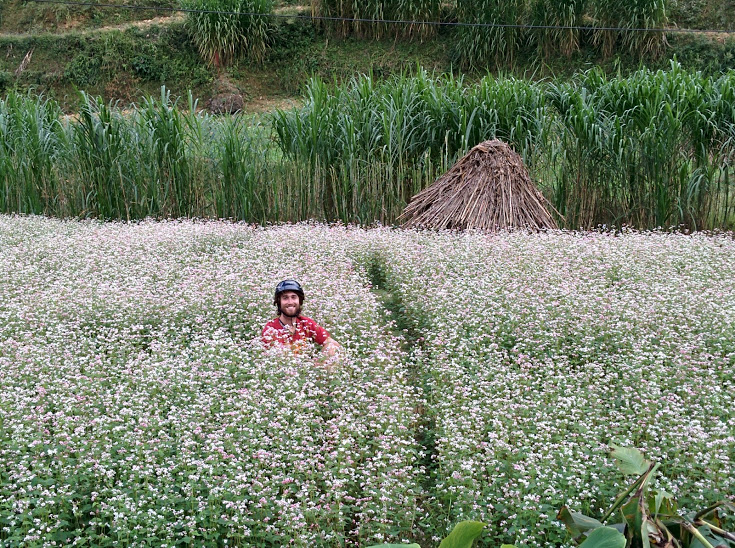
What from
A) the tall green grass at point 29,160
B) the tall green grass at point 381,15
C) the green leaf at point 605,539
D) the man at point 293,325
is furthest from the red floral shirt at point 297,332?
the tall green grass at point 381,15

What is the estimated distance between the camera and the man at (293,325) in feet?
19.7

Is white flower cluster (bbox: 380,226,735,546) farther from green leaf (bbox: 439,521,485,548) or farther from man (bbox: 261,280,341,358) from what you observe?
green leaf (bbox: 439,521,485,548)

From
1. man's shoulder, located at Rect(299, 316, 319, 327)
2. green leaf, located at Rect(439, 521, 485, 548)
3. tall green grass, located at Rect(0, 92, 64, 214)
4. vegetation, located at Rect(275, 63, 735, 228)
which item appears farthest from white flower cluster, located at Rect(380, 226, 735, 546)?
tall green grass, located at Rect(0, 92, 64, 214)

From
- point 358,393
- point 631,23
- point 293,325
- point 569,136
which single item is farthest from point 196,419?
point 631,23

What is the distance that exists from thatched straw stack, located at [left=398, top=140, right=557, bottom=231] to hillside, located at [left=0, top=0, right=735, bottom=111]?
14.9 m

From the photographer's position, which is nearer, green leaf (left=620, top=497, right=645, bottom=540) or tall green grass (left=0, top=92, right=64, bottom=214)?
green leaf (left=620, top=497, right=645, bottom=540)

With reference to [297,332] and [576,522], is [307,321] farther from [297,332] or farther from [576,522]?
[576,522]

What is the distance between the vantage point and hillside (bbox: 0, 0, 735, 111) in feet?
85.1

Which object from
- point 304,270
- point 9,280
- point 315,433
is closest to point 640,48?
point 304,270

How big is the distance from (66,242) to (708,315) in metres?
7.41

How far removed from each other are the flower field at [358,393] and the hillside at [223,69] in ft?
59.0

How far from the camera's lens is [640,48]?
24750 millimetres

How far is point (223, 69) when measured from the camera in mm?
26797

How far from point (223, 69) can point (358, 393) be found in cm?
2393
